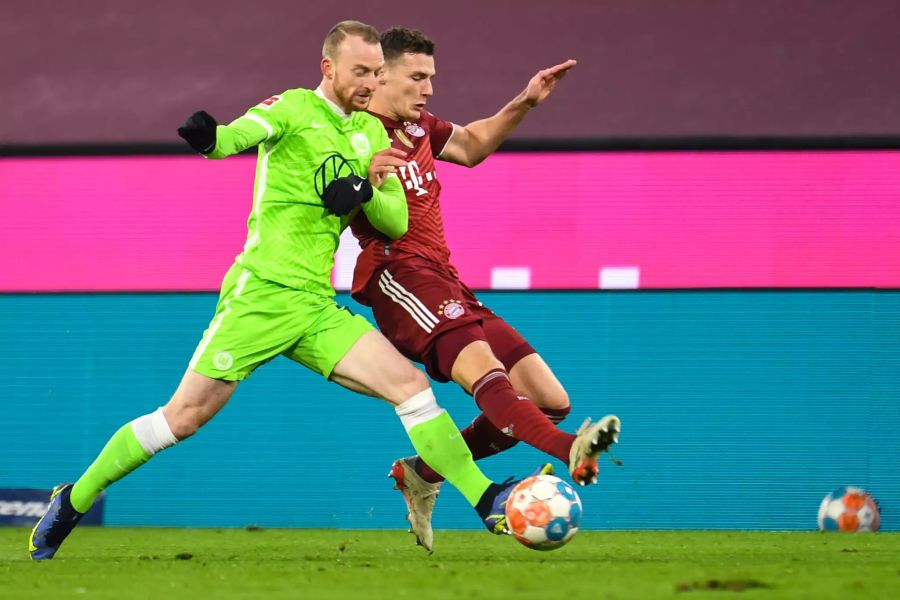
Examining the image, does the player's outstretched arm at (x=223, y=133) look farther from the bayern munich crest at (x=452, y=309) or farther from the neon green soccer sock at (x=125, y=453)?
the neon green soccer sock at (x=125, y=453)

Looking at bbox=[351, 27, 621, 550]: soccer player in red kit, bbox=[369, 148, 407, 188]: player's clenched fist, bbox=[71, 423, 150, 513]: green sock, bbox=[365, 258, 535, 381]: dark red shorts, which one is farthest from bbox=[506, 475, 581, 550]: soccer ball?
bbox=[71, 423, 150, 513]: green sock

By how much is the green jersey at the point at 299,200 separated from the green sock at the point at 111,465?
30.5 inches

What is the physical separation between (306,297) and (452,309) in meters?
0.55

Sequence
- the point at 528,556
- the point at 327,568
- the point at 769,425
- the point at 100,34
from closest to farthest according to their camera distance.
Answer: the point at 327,568
the point at 528,556
the point at 769,425
the point at 100,34

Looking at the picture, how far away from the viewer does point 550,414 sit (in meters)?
5.42

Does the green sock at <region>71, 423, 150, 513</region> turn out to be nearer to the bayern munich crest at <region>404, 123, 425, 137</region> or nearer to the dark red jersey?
the dark red jersey

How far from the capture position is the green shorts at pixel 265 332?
4848mm

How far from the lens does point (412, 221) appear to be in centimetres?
534

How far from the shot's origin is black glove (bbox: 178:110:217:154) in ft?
14.5

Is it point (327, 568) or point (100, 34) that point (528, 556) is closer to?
point (327, 568)

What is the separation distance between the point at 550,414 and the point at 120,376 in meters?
4.44

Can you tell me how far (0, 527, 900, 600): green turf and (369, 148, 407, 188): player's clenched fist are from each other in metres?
1.38

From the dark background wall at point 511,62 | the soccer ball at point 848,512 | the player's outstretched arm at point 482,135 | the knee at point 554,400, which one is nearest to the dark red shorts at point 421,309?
the knee at point 554,400

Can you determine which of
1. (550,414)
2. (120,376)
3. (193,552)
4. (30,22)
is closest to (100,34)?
(30,22)
